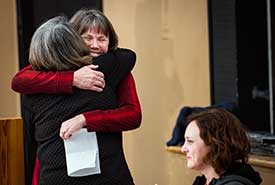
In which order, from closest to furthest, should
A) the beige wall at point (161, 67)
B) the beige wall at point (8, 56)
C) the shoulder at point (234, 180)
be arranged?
1. the shoulder at point (234, 180)
2. the beige wall at point (161, 67)
3. the beige wall at point (8, 56)

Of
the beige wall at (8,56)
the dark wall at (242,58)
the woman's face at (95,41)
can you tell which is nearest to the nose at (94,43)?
the woman's face at (95,41)

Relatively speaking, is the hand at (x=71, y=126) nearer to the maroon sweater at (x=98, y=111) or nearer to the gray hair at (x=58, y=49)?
the maroon sweater at (x=98, y=111)

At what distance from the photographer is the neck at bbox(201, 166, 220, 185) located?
1.81 m

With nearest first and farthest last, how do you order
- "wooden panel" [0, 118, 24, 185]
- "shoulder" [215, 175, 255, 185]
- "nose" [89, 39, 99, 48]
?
"shoulder" [215, 175, 255, 185]
"nose" [89, 39, 99, 48]
"wooden panel" [0, 118, 24, 185]

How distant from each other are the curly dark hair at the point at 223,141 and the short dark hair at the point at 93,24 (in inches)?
21.5

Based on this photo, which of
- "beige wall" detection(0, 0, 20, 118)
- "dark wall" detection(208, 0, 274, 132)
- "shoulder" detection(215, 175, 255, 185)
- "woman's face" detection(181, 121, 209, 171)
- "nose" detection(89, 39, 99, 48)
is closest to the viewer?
"shoulder" detection(215, 175, 255, 185)

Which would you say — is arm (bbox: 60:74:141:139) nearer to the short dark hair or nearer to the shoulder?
the short dark hair

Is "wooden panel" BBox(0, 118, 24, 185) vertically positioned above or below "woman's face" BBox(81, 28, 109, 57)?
below

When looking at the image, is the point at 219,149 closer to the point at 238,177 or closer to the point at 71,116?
the point at 238,177

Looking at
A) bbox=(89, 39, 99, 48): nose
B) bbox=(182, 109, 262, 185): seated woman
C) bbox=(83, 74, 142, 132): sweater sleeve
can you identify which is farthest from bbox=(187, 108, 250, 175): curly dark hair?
bbox=(89, 39, 99, 48): nose

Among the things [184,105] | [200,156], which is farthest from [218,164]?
[184,105]

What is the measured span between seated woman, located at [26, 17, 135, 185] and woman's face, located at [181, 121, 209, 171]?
299 mm

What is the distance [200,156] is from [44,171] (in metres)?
0.56

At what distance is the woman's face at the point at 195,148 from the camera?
5.96 ft
